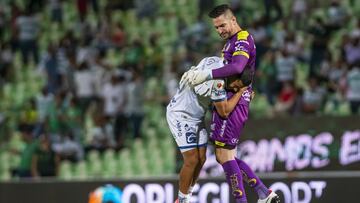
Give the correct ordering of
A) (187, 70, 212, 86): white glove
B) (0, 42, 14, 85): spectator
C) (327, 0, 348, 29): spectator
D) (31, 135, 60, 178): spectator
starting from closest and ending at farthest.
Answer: (187, 70, 212, 86): white glove, (31, 135, 60, 178): spectator, (327, 0, 348, 29): spectator, (0, 42, 14, 85): spectator

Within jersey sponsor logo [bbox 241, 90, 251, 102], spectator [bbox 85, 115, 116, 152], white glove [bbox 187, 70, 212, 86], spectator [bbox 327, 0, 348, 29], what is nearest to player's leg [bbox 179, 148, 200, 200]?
→ jersey sponsor logo [bbox 241, 90, 251, 102]

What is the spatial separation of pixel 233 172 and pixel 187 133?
2.01ft

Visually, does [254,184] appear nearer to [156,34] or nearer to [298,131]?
[298,131]

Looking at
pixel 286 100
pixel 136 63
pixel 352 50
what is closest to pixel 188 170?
pixel 286 100

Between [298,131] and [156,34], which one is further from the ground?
[156,34]

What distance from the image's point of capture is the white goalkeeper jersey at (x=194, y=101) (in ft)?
34.0

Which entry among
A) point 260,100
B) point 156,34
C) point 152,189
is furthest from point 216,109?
point 156,34

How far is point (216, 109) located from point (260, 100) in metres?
7.76

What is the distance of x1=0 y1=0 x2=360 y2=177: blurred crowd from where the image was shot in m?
18.0

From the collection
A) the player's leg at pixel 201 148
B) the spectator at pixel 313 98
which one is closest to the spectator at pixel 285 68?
the spectator at pixel 313 98

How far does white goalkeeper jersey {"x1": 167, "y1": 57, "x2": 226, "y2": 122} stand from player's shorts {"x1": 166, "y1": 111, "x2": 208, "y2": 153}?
0.04 m

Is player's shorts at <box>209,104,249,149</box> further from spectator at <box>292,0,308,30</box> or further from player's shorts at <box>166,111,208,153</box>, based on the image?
spectator at <box>292,0,308,30</box>

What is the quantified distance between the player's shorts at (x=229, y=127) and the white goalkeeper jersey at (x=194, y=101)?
192 mm

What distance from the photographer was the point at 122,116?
763 inches
